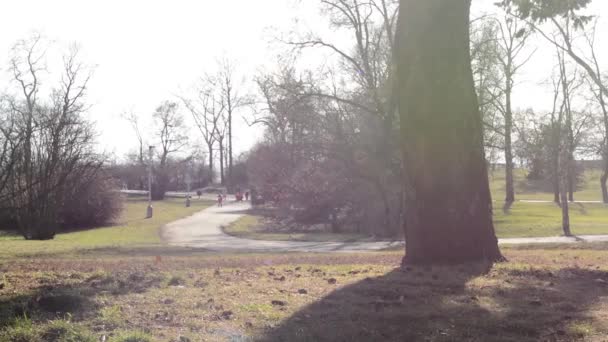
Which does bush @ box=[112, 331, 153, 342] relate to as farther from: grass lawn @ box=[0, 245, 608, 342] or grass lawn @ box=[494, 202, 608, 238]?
grass lawn @ box=[494, 202, 608, 238]

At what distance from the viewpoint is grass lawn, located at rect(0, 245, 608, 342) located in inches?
198

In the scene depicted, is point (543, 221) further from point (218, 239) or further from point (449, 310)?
point (449, 310)

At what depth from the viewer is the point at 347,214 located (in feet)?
131

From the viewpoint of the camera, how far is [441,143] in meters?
9.03

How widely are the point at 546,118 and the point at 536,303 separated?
1668 inches

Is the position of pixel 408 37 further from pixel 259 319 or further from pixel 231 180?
pixel 231 180

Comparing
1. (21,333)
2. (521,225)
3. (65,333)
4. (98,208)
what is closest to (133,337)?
(65,333)

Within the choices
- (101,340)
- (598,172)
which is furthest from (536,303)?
(598,172)

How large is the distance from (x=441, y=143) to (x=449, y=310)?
3.76m

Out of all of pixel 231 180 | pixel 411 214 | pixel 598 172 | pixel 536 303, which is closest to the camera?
pixel 536 303

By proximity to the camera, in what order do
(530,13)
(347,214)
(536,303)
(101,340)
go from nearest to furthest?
(101,340)
(536,303)
(530,13)
(347,214)

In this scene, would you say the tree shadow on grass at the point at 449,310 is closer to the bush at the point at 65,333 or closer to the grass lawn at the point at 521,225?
the bush at the point at 65,333

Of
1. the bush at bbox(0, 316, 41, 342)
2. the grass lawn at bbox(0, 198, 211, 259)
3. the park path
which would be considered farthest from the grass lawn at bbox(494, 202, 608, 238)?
the bush at bbox(0, 316, 41, 342)

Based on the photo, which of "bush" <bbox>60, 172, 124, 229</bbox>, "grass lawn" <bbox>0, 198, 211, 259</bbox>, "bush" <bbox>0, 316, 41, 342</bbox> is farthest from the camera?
"bush" <bbox>60, 172, 124, 229</bbox>
